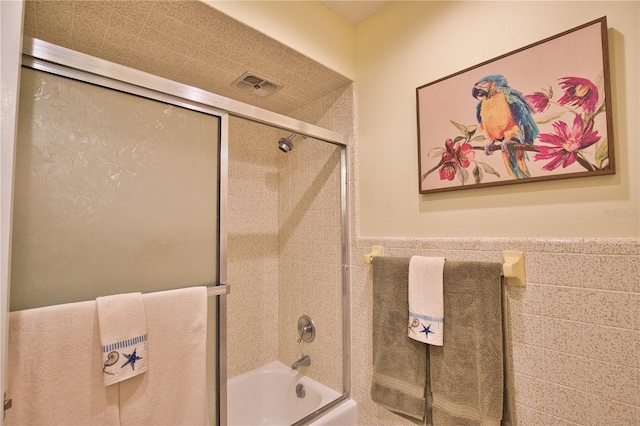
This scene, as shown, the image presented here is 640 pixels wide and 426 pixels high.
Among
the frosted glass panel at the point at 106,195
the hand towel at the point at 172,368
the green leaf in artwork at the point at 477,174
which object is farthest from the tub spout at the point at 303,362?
the green leaf in artwork at the point at 477,174

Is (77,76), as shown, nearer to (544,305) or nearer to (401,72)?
(401,72)

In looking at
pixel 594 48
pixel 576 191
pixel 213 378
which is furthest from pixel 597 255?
pixel 213 378

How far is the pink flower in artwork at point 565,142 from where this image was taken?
958mm

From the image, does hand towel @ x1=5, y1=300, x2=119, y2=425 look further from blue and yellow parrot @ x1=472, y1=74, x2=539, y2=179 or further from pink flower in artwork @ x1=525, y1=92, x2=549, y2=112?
pink flower in artwork @ x1=525, y1=92, x2=549, y2=112

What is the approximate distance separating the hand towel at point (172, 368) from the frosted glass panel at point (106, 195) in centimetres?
8

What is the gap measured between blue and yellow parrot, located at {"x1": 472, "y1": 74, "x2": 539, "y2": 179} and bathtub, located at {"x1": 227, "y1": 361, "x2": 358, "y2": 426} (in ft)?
4.81

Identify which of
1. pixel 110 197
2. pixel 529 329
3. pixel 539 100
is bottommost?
pixel 529 329

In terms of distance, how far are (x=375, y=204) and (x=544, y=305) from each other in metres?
0.81

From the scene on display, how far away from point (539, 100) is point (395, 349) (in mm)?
1130

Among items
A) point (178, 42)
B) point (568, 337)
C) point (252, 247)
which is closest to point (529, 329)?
point (568, 337)

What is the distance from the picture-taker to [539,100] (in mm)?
1050

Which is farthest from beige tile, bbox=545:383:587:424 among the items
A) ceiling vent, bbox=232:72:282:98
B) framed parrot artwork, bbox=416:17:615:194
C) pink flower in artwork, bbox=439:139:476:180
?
ceiling vent, bbox=232:72:282:98

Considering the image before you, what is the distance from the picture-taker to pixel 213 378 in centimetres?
108

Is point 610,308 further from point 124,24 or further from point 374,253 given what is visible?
point 124,24
